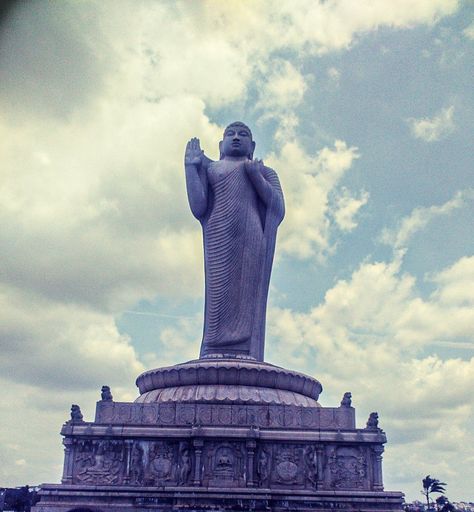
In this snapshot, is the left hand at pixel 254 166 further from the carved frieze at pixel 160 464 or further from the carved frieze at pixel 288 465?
the carved frieze at pixel 160 464

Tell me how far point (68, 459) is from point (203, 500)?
308cm

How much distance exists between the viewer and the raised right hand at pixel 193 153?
19922 millimetres

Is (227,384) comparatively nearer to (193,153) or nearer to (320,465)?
(320,465)

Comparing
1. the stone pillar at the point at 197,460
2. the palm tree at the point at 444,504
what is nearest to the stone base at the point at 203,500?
the stone pillar at the point at 197,460

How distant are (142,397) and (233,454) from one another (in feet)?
10.4

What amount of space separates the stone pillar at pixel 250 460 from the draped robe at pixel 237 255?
3.47 meters

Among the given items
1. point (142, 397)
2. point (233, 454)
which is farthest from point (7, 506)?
point (233, 454)

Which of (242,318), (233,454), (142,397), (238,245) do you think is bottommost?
(233,454)

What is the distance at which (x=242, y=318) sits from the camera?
18562mm

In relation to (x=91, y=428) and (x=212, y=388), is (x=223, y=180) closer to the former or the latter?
(x=212, y=388)

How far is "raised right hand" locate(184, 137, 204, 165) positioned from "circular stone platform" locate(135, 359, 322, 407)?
20.1 feet

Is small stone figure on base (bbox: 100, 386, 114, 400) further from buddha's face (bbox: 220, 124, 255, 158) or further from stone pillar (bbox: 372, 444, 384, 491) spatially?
buddha's face (bbox: 220, 124, 255, 158)

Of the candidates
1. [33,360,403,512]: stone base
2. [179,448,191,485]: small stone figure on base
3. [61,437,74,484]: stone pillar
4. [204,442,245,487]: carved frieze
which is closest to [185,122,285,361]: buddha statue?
[33,360,403,512]: stone base

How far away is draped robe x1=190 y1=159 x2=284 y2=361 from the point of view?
728 inches
